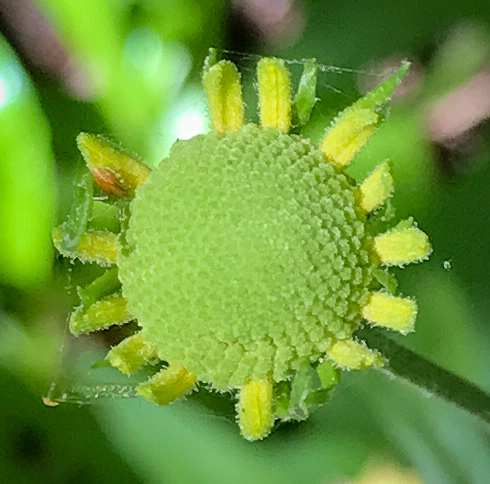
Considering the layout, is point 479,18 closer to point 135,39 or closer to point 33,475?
point 135,39

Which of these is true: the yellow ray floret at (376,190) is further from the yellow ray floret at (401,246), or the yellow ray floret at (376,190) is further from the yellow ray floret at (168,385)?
the yellow ray floret at (168,385)

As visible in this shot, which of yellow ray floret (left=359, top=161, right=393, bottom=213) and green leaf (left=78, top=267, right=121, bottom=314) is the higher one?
yellow ray floret (left=359, top=161, right=393, bottom=213)

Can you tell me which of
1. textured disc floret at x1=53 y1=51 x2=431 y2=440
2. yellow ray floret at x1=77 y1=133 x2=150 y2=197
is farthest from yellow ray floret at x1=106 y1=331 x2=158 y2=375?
yellow ray floret at x1=77 y1=133 x2=150 y2=197

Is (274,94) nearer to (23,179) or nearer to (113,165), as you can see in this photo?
(113,165)

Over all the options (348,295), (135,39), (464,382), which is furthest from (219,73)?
(135,39)

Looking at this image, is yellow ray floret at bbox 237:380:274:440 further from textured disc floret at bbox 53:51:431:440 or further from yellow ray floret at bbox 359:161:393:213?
yellow ray floret at bbox 359:161:393:213

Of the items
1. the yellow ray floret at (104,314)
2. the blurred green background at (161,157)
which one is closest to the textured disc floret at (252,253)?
the yellow ray floret at (104,314)
